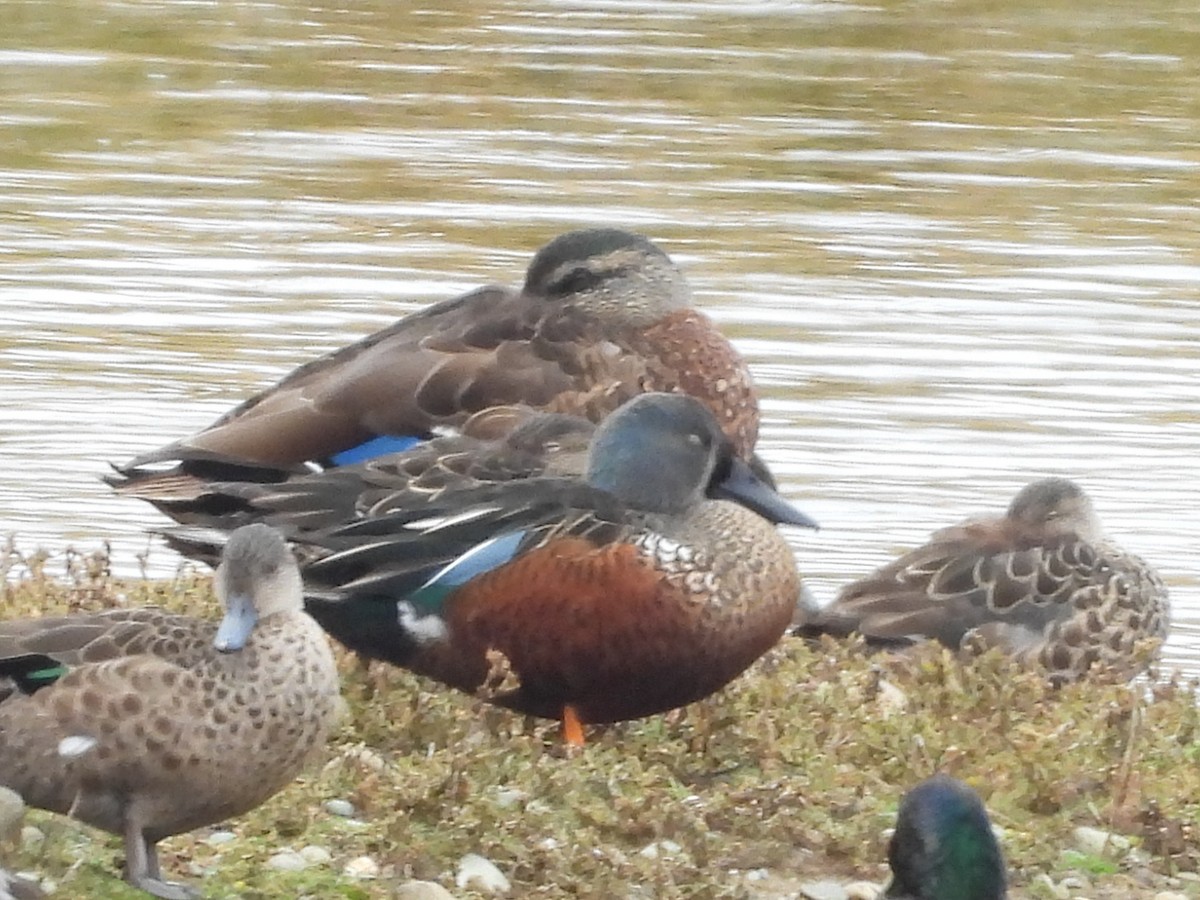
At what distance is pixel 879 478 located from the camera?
9.78 m

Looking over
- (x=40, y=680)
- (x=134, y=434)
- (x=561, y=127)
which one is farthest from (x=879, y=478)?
(x=561, y=127)

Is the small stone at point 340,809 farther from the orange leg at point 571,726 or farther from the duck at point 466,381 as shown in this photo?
the duck at point 466,381

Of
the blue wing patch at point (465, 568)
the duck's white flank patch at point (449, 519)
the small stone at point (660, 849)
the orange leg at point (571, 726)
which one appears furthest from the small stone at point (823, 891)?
the duck's white flank patch at point (449, 519)

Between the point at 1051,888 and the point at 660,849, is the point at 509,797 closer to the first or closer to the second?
the point at 660,849

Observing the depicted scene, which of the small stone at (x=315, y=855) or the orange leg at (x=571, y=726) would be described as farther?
the orange leg at (x=571, y=726)

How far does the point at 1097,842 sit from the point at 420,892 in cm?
142

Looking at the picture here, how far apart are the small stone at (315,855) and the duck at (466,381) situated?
187cm

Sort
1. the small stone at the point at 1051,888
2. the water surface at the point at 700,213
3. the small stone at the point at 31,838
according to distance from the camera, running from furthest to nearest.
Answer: the water surface at the point at 700,213 → the small stone at the point at 1051,888 → the small stone at the point at 31,838

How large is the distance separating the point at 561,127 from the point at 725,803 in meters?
10.5

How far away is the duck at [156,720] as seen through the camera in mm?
4875

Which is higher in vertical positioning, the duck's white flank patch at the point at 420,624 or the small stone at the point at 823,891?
the duck's white flank patch at the point at 420,624

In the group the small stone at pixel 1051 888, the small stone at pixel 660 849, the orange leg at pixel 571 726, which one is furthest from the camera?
the orange leg at pixel 571 726

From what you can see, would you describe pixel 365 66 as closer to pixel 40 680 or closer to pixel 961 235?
pixel 961 235

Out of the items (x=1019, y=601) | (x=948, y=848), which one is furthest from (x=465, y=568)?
(x=1019, y=601)
